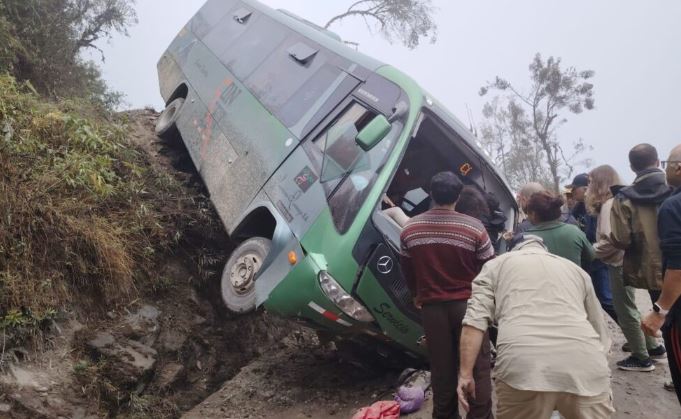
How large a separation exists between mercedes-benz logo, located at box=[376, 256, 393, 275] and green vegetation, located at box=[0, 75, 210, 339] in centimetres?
222

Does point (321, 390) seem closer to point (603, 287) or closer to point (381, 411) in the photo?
point (381, 411)

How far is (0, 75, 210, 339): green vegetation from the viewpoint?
3523mm

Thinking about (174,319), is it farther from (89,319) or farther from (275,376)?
(275,376)

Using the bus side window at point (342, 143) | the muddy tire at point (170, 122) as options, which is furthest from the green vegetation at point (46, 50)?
the bus side window at point (342, 143)

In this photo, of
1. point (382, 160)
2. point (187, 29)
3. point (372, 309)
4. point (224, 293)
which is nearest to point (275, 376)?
point (224, 293)

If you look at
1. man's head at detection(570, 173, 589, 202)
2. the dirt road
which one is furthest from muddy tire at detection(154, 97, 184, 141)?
man's head at detection(570, 173, 589, 202)

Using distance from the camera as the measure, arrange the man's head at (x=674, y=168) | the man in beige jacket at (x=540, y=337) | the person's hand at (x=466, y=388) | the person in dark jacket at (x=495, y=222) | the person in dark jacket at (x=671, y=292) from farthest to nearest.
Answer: the person in dark jacket at (x=495, y=222)
the man's head at (x=674, y=168)
the person in dark jacket at (x=671, y=292)
the person's hand at (x=466, y=388)
the man in beige jacket at (x=540, y=337)

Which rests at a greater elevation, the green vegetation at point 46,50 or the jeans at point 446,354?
the jeans at point 446,354

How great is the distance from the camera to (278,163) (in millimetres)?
4242

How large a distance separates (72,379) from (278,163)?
2251 millimetres

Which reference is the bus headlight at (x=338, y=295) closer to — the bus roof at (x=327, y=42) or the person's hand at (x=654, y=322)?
the person's hand at (x=654, y=322)

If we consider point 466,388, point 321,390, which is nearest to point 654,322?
point 466,388

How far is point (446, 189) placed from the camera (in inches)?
116

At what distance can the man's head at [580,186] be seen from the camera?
4996mm
